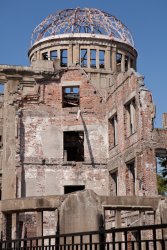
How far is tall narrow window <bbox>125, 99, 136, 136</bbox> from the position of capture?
20.3 metres

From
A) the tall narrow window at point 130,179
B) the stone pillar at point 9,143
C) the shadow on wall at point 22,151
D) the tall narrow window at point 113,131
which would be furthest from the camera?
the tall narrow window at point 113,131

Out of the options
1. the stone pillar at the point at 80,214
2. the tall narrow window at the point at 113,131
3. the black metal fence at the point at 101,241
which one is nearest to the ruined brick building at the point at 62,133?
the tall narrow window at the point at 113,131

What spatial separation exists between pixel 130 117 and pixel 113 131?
98.5 inches

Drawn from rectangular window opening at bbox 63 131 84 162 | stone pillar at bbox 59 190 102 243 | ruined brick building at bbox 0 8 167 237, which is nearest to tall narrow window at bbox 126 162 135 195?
ruined brick building at bbox 0 8 167 237

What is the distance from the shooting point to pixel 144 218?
1728 centimetres

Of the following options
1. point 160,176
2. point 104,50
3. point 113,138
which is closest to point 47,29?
point 104,50

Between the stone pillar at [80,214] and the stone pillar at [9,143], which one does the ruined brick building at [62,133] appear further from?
the stone pillar at [80,214]

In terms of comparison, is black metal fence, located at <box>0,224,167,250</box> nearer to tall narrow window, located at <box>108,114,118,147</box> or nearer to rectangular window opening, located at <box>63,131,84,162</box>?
tall narrow window, located at <box>108,114,118,147</box>

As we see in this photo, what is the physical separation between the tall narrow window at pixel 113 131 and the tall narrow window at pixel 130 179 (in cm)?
221

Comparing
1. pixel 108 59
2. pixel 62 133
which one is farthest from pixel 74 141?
pixel 108 59

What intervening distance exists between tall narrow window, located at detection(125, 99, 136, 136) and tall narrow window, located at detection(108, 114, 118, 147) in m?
1.52

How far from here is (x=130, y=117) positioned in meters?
20.8

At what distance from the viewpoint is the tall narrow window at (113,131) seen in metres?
22.5

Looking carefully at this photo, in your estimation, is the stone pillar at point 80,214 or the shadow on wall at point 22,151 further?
the shadow on wall at point 22,151
